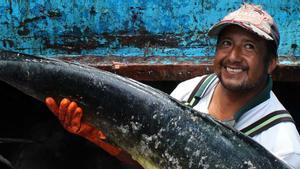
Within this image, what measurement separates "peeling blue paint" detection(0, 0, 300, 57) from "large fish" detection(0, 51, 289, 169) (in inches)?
70.3

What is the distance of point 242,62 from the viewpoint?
8.78 feet

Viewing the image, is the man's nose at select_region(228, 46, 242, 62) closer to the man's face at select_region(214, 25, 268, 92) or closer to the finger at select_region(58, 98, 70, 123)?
the man's face at select_region(214, 25, 268, 92)

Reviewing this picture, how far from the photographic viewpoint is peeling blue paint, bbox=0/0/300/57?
174 inches

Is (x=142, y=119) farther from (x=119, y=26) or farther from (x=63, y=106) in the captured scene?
(x=119, y=26)

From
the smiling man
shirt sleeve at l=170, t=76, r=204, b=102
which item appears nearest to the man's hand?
shirt sleeve at l=170, t=76, r=204, b=102

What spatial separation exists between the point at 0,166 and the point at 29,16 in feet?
4.65

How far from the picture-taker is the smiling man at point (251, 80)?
102 inches

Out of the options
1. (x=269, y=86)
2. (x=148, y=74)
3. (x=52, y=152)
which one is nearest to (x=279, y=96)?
(x=148, y=74)

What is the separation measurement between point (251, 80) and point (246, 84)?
31 millimetres

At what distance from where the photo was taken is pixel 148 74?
12.9 ft

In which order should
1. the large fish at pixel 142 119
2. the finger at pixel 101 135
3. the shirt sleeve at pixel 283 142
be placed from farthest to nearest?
1. the finger at pixel 101 135
2. the shirt sleeve at pixel 283 142
3. the large fish at pixel 142 119

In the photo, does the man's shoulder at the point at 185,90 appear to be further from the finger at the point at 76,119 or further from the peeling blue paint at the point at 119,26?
the peeling blue paint at the point at 119,26

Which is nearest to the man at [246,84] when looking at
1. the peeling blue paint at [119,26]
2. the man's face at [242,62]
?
the man's face at [242,62]

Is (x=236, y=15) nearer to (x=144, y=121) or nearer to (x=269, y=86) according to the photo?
(x=269, y=86)
